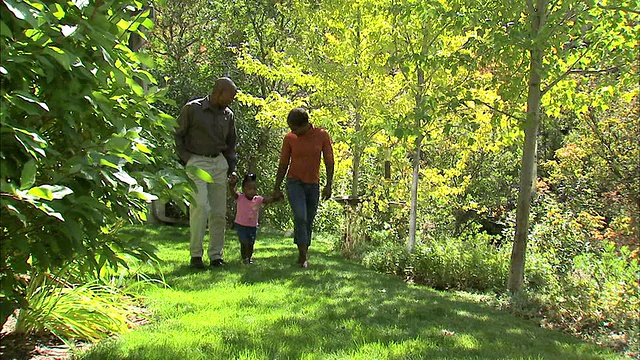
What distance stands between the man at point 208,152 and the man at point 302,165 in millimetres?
753

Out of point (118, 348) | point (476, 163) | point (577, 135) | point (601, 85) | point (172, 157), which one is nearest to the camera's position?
point (172, 157)

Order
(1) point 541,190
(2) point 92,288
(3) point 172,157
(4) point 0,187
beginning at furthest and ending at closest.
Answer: (1) point 541,190 < (2) point 92,288 < (3) point 172,157 < (4) point 0,187

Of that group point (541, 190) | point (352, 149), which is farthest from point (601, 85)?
point (541, 190)

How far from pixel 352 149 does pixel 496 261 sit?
400 centimetres

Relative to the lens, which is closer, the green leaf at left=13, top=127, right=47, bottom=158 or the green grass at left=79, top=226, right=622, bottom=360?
the green leaf at left=13, top=127, right=47, bottom=158

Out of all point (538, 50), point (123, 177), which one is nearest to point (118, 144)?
point (123, 177)

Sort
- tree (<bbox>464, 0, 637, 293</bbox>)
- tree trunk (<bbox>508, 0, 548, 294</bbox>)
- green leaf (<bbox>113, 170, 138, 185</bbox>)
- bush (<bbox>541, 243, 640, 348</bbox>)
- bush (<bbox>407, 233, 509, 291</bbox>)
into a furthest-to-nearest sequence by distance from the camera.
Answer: bush (<bbox>407, 233, 509, 291</bbox>) → tree trunk (<bbox>508, 0, 548, 294</bbox>) → tree (<bbox>464, 0, 637, 293</bbox>) → bush (<bbox>541, 243, 640, 348</bbox>) → green leaf (<bbox>113, 170, 138, 185</bbox>)

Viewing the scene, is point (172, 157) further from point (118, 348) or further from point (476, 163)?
point (476, 163)

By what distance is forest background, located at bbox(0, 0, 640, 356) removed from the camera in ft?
6.53

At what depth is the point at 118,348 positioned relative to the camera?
303 cm

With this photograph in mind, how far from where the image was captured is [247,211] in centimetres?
648

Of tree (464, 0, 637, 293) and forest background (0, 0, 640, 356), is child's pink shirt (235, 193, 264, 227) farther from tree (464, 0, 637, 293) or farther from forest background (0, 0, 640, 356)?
tree (464, 0, 637, 293)

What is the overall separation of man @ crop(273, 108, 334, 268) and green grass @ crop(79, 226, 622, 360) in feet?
1.80

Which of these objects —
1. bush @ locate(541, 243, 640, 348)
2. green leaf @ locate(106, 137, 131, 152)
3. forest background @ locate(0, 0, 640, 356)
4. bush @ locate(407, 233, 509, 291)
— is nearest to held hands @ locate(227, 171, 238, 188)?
forest background @ locate(0, 0, 640, 356)
